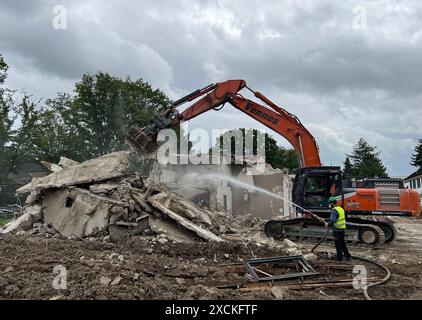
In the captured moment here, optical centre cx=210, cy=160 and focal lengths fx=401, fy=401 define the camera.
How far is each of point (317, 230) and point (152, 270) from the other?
6.73 m

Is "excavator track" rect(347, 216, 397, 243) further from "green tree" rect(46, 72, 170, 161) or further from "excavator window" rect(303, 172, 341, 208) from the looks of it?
"green tree" rect(46, 72, 170, 161)

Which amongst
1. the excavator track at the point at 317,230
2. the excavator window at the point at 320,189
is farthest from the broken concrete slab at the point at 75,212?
the excavator window at the point at 320,189

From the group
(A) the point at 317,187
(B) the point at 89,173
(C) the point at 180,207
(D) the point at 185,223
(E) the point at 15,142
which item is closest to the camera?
(D) the point at 185,223

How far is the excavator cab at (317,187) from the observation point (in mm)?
11952

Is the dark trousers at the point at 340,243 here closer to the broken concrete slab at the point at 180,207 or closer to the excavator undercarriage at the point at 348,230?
the excavator undercarriage at the point at 348,230

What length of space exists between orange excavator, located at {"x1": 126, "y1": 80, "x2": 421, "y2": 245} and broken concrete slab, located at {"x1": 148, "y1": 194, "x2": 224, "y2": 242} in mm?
1559

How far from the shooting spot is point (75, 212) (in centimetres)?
1152

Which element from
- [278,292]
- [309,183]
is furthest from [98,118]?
[278,292]

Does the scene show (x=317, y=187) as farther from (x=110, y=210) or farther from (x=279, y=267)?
(x=110, y=210)

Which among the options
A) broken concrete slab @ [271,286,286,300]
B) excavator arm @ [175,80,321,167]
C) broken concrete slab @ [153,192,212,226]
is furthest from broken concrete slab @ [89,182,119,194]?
broken concrete slab @ [271,286,286,300]

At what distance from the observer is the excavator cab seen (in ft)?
39.2

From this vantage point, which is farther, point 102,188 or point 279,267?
point 102,188

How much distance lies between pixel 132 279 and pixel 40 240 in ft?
17.3

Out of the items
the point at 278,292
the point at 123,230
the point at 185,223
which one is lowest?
the point at 278,292
